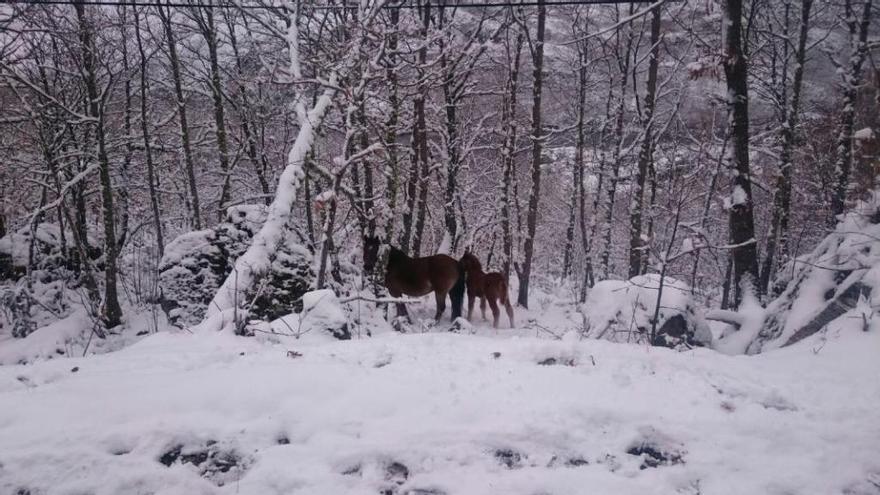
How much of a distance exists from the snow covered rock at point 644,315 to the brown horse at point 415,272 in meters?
2.91

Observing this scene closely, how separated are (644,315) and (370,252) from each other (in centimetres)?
506

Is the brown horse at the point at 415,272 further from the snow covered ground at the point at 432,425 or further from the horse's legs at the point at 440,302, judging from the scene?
the snow covered ground at the point at 432,425

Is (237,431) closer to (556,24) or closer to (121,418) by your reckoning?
(121,418)

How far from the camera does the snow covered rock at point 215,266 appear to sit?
9352mm

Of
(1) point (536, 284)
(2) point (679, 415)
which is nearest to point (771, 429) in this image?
(2) point (679, 415)

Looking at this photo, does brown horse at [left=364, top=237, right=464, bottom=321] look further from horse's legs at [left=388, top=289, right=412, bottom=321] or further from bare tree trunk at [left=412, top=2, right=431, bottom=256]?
bare tree trunk at [left=412, top=2, right=431, bottom=256]

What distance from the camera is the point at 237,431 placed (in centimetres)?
288

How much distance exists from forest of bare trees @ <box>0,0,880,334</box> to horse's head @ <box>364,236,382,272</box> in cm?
48

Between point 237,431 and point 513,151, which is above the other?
point 513,151

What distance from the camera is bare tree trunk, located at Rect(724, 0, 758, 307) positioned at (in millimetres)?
7164

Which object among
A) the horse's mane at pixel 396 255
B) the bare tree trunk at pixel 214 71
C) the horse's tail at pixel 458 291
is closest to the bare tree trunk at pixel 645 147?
the horse's tail at pixel 458 291

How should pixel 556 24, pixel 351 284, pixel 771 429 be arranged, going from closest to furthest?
pixel 771 429 → pixel 351 284 → pixel 556 24

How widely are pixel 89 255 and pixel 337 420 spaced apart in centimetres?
1566

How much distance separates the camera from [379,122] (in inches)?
497
